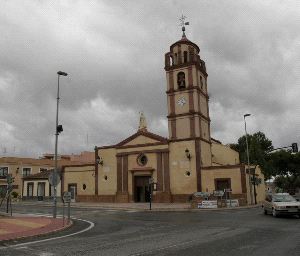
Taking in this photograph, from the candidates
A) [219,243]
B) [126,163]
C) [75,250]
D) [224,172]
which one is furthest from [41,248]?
[126,163]

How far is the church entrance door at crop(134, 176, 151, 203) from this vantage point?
139ft

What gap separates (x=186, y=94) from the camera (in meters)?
41.9

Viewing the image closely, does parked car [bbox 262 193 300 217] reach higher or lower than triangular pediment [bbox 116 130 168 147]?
lower

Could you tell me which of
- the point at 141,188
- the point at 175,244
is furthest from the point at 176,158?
the point at 175,244

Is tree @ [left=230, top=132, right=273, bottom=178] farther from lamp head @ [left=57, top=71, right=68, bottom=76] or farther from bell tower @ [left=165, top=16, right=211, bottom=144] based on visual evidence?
lamp head @ [left=57, top=71, right=68, bottom=76]

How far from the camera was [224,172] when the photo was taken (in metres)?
38.7

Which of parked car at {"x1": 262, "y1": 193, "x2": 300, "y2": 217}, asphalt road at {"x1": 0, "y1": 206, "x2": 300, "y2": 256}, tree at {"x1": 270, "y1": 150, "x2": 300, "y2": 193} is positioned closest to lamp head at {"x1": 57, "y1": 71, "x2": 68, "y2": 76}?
asphalt road at {"x1": 0, "y1": 206, "x2": 300, "y2": 256}

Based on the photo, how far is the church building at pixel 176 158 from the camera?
39219 mm

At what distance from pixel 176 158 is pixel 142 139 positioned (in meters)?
4.87

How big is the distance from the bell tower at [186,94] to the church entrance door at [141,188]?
5670 millimetres

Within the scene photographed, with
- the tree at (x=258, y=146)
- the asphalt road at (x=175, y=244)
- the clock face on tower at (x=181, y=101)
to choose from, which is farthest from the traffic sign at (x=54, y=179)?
the tree at (x=258, y=146)

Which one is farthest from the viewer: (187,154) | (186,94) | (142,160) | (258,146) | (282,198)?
(258,146)

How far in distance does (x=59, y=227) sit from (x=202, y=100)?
97.9ft

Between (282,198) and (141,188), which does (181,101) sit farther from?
(282,198)
